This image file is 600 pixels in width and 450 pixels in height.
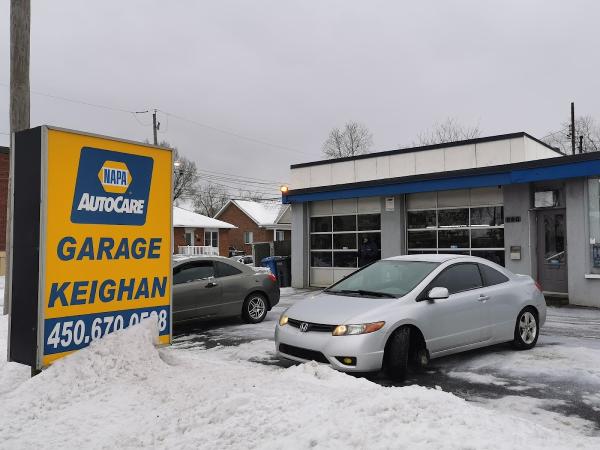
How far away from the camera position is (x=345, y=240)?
16875 millimetres

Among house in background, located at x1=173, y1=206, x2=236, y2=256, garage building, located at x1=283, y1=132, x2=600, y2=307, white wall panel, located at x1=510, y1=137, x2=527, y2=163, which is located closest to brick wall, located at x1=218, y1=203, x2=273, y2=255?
house in background, located at x1=173, y1=206, x2=236, y2=256

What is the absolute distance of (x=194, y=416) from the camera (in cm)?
417

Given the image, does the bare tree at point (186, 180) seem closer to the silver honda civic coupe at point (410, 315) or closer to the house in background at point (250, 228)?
the house in background at point (250, 228)

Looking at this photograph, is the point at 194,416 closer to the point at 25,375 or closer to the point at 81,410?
the point at 81,410

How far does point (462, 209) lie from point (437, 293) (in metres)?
8.72

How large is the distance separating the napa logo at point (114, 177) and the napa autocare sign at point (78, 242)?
0.5 inches

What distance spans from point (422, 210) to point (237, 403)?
11897 millimetres

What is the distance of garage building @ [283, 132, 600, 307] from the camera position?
11.9 metres

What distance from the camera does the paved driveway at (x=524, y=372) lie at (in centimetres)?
496

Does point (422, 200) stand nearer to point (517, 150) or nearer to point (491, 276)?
point (517, 150)

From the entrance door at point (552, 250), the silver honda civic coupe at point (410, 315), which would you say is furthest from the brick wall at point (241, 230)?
the silver honda civic coupe at point (410, 315)

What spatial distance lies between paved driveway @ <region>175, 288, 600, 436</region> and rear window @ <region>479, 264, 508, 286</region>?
101 cm

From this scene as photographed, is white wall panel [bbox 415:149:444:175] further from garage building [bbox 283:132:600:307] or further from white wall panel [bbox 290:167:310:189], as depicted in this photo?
white wall panel [bbox 290:167:310:189]

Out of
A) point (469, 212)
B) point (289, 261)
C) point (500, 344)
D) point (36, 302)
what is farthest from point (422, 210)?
point (36, 302)
